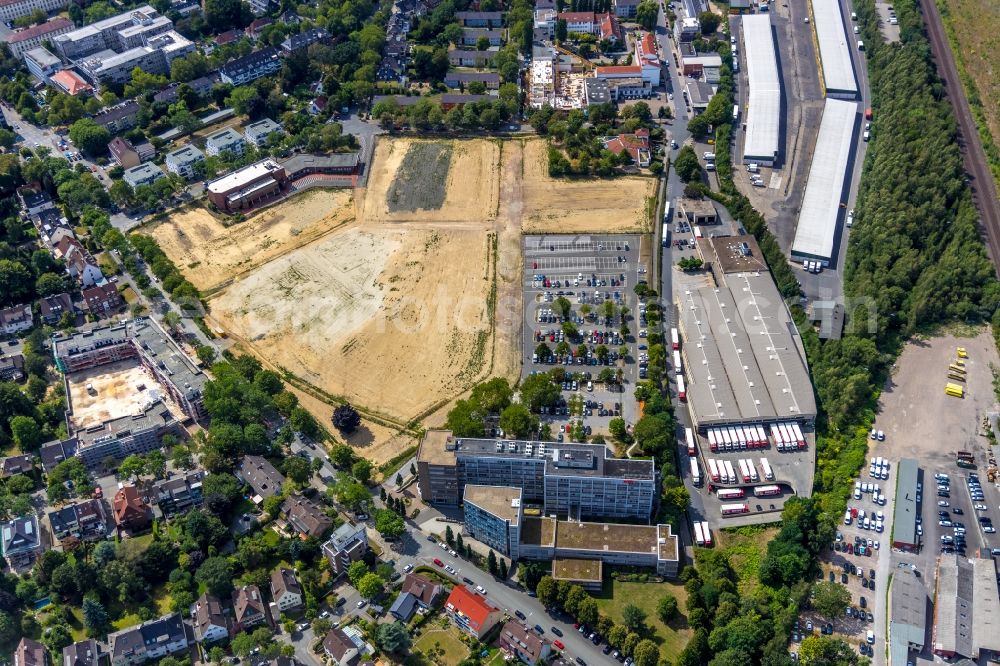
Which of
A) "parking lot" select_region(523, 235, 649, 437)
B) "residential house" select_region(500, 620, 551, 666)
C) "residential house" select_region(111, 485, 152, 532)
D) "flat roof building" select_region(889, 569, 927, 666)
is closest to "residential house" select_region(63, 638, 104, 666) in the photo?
"residential house" select_region(111, 485, 152, 532)

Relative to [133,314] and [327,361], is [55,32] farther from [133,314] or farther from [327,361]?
[327,361]

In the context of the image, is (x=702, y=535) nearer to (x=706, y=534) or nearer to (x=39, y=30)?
(x=706, y=534)

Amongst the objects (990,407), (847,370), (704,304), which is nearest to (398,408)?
(704,304)

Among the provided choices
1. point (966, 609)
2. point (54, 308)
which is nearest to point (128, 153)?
point (54, 308)

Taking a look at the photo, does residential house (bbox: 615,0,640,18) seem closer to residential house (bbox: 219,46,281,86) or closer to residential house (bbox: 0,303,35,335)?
residential house (bbox: 219,46,281,86)

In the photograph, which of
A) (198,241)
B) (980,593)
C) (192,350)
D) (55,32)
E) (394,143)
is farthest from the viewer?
(55,32)

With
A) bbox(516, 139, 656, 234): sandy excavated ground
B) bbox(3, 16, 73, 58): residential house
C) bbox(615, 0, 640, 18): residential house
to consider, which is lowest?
bbox(516, 139, 656, 234): sandy excavated ground
